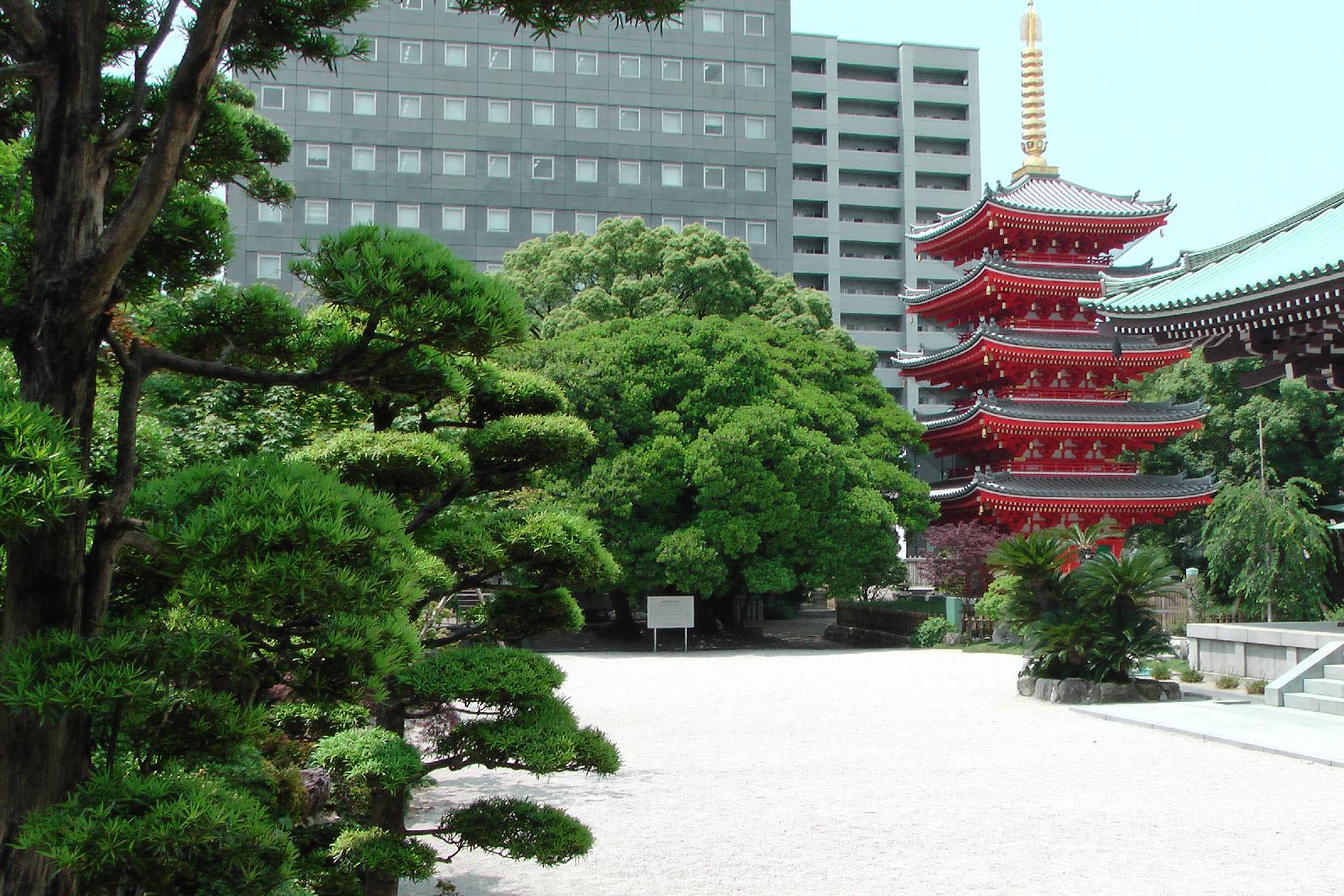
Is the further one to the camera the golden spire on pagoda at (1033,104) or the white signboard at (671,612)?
the golden spire on pagoda at (1033,104)

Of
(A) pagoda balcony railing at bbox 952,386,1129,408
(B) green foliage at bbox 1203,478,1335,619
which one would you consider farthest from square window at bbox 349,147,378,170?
(B) green foliage at bbox 1203,478,1335,619

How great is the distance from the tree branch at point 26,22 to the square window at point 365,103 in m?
42.0

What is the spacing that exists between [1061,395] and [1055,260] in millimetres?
3395

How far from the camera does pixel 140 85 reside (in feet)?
11.5

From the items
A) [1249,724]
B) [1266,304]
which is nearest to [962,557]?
[1249,724]

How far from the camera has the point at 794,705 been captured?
13.4 meters

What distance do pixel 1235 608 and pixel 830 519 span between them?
8.73 m

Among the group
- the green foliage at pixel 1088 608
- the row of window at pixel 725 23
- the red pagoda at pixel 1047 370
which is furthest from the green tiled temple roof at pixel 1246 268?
the row of window at pixel 725 23

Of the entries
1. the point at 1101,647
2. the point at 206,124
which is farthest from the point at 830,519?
the point at 206,124

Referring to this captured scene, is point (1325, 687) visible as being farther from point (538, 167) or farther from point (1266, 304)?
point (538, 167)

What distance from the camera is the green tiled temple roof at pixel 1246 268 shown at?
1018 centimetres

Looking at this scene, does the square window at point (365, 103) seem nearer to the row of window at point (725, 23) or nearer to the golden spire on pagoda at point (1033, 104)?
the row of window at point (725, 23)

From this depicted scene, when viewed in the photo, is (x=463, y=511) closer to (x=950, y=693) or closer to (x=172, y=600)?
(x=172, y=600)

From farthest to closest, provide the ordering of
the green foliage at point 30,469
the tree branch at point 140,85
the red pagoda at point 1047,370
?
the red pagoda at point 1047,370 → the tree branch at point 140,85 → the green foliage at point 30,469
